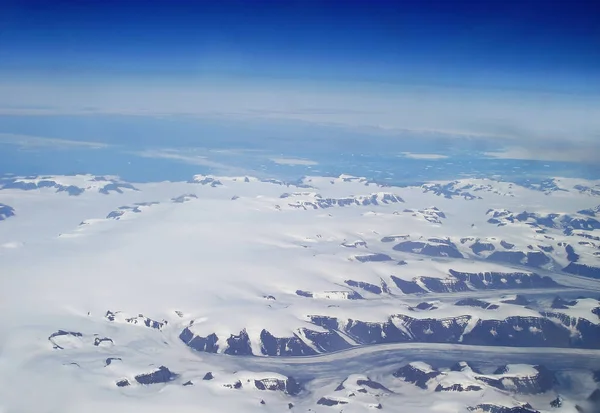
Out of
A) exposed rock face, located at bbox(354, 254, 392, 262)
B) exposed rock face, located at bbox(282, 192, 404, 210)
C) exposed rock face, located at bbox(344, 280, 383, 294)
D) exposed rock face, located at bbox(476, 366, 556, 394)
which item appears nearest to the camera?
exposed rock face, located at bbox(476, 366, 556, 394)

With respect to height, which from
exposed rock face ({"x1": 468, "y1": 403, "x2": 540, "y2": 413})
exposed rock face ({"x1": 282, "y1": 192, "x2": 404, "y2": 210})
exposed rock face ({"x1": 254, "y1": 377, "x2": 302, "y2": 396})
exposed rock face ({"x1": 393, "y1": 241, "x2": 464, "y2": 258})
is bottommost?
exposed rock face ({"x1": 254, "y1": 377, "x2": 302, "y2": 396})

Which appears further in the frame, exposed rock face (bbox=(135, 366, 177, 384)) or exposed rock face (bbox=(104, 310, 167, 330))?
exposed rock face (bbox=(104, 310, 167, 330))

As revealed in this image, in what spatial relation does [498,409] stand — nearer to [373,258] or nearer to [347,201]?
[373,258]

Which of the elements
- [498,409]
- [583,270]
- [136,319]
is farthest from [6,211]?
[583,270]

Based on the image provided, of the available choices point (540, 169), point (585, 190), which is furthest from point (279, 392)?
point (540, 169)

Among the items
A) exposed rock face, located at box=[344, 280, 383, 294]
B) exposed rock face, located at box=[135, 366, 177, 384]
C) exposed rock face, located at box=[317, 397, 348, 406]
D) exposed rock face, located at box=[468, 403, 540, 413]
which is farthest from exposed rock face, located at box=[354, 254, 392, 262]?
exposed rock face, located at box=[468, 403, 540, 413]

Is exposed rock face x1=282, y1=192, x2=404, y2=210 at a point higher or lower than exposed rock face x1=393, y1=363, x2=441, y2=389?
higher

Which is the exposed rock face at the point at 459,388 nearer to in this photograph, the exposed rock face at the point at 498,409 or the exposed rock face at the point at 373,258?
the exposed rock face at the point at 498,409

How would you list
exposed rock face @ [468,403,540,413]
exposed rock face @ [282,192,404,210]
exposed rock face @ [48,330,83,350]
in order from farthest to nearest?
exposed rock face @ [282,192,404,210] < exposed rock face @ [48,330,83,350] < exposed rock face @ [468,403,540,413]

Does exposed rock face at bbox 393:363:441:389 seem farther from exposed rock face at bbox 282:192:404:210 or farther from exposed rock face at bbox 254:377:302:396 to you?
exposed rock face at bbox 282:192:404:210

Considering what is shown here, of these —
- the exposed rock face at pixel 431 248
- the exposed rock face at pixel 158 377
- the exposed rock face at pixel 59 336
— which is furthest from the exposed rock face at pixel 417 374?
the exposed rock face at pixel 431 248
